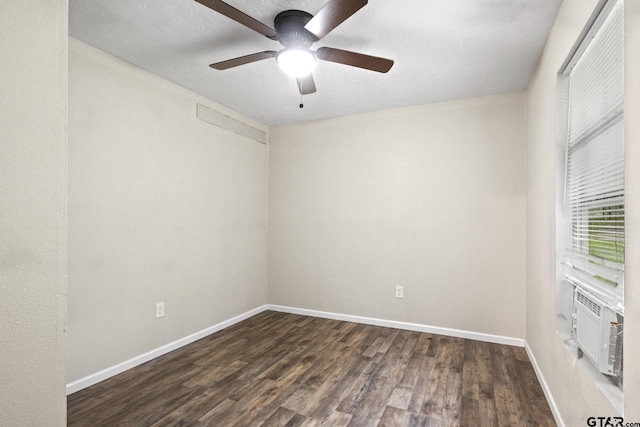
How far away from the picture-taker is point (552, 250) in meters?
2.11

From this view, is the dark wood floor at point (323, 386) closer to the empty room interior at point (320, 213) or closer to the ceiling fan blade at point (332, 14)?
the empty room interior at point (320, 213)

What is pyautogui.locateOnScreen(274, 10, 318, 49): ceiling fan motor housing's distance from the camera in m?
2.00

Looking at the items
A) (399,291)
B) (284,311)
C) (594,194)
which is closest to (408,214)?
(399,291)

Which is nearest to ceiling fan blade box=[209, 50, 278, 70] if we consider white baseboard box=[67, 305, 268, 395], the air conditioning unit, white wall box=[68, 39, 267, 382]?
white wall box=[68, 39, 267, 382]

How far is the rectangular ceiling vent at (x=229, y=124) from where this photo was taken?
11.2 ft

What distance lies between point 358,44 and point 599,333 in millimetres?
2145

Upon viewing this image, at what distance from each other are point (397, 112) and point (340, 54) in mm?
1796

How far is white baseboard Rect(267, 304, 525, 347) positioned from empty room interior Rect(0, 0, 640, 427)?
0.08 ft

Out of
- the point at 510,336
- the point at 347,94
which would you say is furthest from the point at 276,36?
the point at 510,336

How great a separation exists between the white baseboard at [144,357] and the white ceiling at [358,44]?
2.35 metres

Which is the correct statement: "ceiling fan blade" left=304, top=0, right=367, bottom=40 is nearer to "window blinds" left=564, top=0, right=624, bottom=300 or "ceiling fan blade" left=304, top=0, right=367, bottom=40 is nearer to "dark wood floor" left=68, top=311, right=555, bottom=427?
"window blinds" left=564, top=0, right=624, bottom=300

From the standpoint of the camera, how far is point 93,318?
2.45 metres

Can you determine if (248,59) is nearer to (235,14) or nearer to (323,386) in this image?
(235,14)

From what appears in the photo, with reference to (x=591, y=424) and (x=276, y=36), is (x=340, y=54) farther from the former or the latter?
(x=591, y=424)
